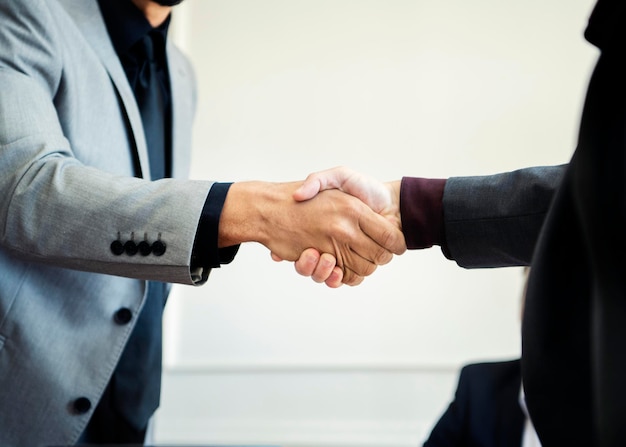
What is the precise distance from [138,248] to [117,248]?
1.3 inches

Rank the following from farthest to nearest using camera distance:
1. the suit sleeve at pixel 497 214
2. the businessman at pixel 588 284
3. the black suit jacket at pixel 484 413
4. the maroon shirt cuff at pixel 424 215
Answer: the black suit jacket at pixel 484 413 < the maroon shirt cuff at pixel 424 215 < the suit sleeve at pixel 497 214 < the businessman at pixel 588 284

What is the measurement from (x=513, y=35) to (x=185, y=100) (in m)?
1.58

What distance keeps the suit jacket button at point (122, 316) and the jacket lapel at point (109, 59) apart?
27 cm

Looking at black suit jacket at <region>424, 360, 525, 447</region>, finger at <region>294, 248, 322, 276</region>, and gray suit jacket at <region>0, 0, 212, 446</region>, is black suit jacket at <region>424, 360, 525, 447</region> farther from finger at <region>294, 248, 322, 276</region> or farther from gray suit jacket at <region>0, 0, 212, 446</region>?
gray suit jacket at <region>0, 0, 212, 446</region>

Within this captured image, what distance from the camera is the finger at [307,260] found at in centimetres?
137

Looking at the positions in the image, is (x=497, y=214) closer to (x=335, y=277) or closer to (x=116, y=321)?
(x=335, y=277)

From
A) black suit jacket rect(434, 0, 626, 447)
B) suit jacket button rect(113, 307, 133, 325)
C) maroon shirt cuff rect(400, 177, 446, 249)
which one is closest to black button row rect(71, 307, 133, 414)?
suit jacket button rect(113, 307, 133, 325)

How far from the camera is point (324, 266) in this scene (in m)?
1.40

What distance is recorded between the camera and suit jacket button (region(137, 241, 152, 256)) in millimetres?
1097

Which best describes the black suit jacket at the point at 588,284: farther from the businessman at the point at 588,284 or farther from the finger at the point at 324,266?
the finger at the point at 324,266

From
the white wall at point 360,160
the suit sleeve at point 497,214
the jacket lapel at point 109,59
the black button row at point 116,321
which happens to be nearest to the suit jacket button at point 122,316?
the black button row at point 116,321

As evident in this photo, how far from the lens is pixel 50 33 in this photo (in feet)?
4.14

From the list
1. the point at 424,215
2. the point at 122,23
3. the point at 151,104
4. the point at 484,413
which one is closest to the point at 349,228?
the point at 424,215

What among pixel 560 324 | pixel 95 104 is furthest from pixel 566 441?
pixel 95 104
